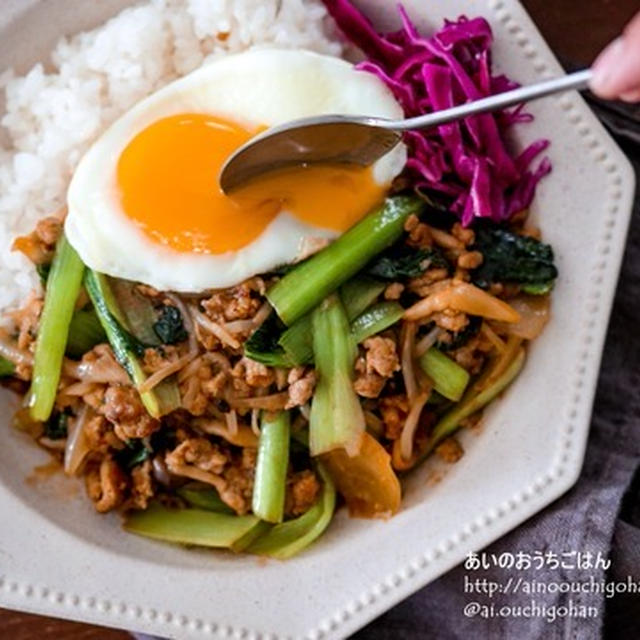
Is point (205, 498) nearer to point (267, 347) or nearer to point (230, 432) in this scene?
point (230, 432)

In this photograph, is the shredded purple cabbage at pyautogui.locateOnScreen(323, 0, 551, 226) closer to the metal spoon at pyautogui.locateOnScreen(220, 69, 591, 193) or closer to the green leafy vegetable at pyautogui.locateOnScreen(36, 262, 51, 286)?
the metal spoon at pyautogui.locateOnScreen(220, 69, 591, 193)

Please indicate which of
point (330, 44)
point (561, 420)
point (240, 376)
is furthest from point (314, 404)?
point (330, 44)

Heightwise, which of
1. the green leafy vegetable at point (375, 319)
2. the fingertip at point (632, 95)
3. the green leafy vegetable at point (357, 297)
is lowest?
the green leafy vegetable at point (375, 319)

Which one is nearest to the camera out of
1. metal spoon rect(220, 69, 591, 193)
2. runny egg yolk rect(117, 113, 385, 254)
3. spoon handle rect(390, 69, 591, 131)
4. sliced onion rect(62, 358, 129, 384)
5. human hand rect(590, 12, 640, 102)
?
human hand rect(590, 12, 640, 102)

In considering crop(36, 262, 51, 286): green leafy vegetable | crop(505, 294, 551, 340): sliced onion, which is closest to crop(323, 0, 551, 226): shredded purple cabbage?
crop(505, 294, 551, 340): sliced onion

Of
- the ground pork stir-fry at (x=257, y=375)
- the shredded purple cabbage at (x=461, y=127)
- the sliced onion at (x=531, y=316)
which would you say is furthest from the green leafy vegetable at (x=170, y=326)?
the sliced onion at (x=531, y=316)

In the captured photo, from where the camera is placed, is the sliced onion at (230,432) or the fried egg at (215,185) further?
the sliced onion at (230,432)

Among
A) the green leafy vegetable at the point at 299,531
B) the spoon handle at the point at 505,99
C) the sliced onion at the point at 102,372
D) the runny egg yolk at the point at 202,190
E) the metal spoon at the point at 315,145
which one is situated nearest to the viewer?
the spoon handle at the point at 505,99

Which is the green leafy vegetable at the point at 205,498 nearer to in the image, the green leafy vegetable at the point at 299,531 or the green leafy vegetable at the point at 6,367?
the green leafy vegetable at the point at 299,531
